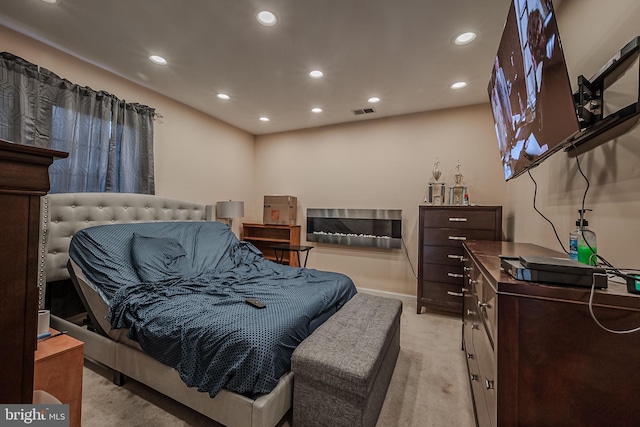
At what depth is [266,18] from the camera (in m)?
1.88

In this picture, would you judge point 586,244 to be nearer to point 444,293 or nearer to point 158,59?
point 444,293

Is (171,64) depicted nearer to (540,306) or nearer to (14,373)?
(14,373)

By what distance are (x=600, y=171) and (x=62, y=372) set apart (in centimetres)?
267

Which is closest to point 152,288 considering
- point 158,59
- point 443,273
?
point 158,59

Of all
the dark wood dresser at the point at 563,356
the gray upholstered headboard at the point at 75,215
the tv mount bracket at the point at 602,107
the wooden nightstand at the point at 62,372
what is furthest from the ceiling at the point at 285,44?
the wooden nightstand at the point at 62,372

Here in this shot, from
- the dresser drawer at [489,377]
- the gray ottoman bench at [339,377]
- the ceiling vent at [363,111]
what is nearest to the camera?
the dresser drawer at [489,377]

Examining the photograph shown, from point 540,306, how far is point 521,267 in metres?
0.12

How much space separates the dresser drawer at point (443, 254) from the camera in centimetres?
286

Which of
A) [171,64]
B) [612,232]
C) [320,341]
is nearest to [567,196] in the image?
[612,232]

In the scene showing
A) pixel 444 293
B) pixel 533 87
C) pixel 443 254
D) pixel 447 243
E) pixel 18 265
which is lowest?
pixel 444 293

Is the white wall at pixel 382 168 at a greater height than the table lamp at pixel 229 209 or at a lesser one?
greater

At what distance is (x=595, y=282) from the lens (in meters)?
0.72

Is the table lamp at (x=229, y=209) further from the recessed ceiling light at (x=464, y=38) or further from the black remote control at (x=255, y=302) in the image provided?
the recessed ceiling light at (x=464, y=38)

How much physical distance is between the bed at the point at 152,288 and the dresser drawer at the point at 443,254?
120cm
